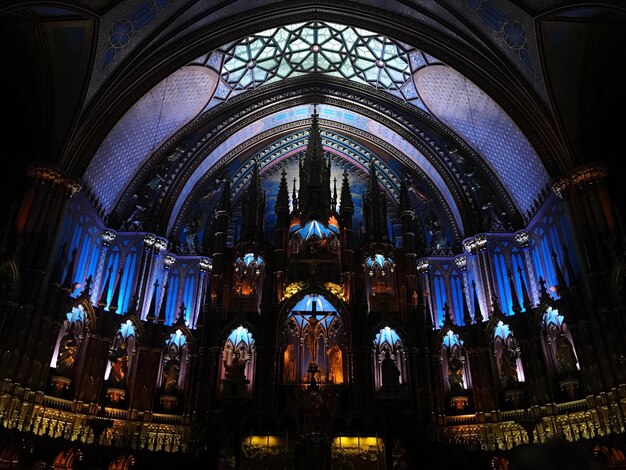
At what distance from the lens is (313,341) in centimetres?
2166

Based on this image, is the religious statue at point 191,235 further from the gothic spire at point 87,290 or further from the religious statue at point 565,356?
the religious statue at point 565,356

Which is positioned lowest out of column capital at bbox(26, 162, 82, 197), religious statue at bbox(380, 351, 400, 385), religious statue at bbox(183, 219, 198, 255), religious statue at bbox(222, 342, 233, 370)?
religious statue at bbox(380, 351, 400, 385)

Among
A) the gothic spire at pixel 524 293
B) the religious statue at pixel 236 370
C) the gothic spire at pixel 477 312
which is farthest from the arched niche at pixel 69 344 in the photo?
the gothic spire at pixel 524 293

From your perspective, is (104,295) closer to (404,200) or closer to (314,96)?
(404,200)

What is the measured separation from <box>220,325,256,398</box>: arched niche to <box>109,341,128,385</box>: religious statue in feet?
12.2

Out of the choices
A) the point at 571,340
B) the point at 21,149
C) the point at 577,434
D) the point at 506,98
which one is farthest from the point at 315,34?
the point at 577,434

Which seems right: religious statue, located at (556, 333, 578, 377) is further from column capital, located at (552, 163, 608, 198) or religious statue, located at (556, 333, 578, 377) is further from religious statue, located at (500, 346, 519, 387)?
column capital, located at (552, 163, 608, 198)

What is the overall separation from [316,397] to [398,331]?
4374mm

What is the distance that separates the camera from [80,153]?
18.9 m

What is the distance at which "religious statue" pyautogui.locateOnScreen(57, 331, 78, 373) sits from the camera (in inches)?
685

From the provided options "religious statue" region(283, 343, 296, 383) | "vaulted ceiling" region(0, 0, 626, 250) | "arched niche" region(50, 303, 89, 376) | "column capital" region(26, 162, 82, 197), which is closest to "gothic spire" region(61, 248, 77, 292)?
"arched niche" region(50, 303, 89, 376)

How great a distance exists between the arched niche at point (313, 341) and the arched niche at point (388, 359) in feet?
4.85

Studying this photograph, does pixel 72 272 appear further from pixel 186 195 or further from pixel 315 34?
pixel 315 34

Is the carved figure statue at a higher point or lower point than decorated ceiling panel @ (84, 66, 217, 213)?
lower
